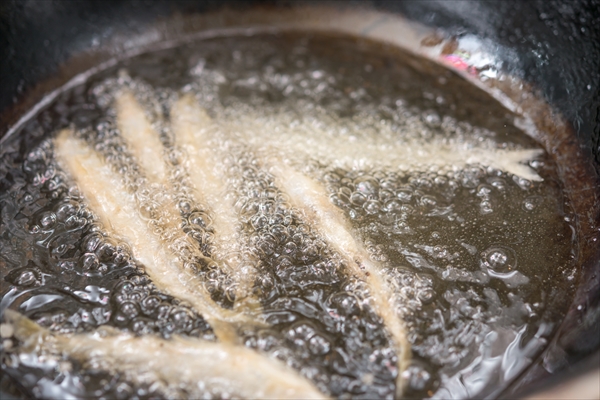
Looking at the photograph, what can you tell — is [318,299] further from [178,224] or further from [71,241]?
[71,241]

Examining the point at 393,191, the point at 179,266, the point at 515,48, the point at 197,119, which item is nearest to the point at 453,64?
the point at 515,48

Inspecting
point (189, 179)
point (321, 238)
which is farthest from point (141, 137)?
point (321, 238)

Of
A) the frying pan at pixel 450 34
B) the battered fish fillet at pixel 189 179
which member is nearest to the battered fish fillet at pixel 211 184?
the battered fish fillet at pixel 189 179

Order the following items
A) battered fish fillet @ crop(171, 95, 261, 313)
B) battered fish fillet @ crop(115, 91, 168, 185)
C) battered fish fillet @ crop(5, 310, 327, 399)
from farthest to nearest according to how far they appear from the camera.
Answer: battered fish fillet @ crop(115, 91, 168, 185)
battered fish fillet @ crop(171, 95, 261, 313)
battered fish fillet @ crop(5, 310, 327, 399)

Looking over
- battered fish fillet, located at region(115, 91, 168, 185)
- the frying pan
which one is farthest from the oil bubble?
battered fish fillet, located at region(115, 91, 168, 185)

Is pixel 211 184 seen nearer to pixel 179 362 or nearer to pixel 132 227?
pixel 132 227

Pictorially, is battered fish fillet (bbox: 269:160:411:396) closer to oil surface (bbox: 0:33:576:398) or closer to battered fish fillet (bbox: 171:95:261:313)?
oil surface (bbox: 0:33:576:398)
